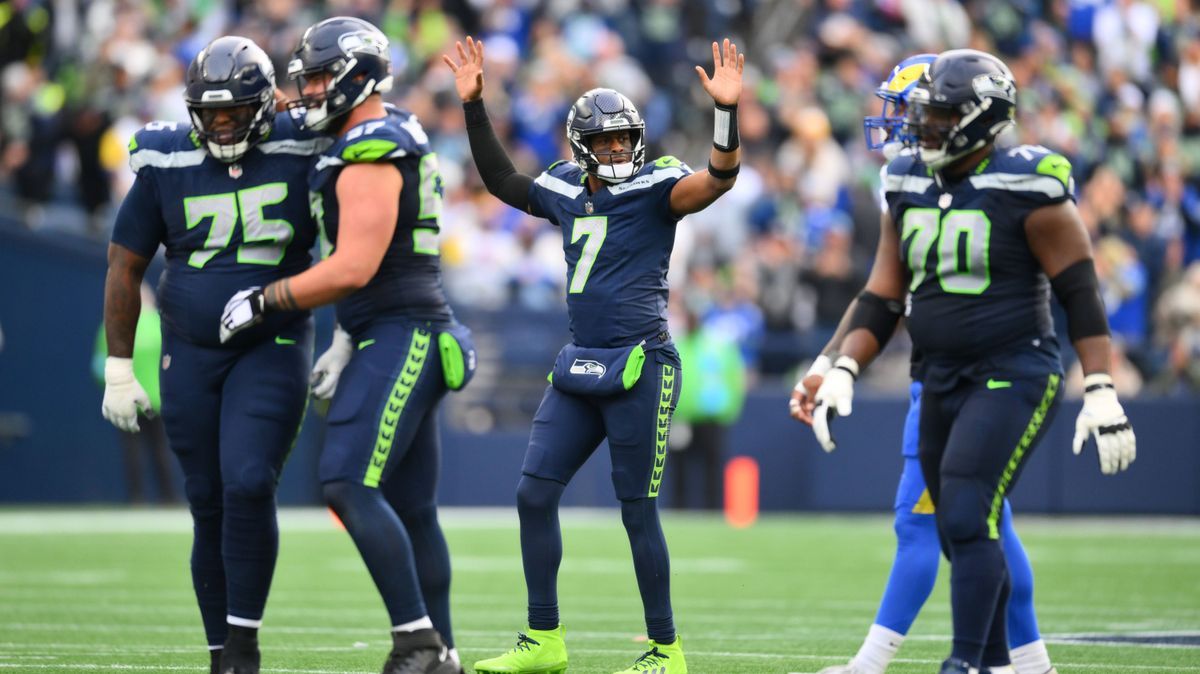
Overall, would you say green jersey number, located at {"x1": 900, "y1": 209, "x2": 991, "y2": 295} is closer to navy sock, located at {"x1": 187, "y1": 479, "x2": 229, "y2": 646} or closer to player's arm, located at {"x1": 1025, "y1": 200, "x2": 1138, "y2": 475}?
player's arm, located at {"x1": 1025, "y1": 200, "x2": 1138, "y2": 475}

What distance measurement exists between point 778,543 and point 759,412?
3164mm

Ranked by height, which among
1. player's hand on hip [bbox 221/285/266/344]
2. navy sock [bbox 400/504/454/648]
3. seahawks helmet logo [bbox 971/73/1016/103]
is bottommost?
navy sock [bbox 400/504/454/648]

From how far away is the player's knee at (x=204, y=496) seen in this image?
19.1 ft

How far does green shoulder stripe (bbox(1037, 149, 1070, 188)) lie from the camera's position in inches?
212

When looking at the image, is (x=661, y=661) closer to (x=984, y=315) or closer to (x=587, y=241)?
(x=587, y=241)

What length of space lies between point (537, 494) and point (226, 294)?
1200 mm

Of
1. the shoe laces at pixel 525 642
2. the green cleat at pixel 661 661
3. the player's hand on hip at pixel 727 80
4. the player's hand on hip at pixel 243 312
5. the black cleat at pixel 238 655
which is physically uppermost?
the player's hand on hip at pixel 727 80

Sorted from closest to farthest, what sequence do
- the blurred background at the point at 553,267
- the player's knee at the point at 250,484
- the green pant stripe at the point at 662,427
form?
1. the player's knee at the point at 250,484
2. the green pant stripe at the point at 662,427
3. the blurred background at the point at 553,267

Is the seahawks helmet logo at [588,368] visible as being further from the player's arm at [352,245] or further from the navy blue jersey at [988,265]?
the navy blue jersey at [988,265]

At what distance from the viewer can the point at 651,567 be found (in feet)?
19.9

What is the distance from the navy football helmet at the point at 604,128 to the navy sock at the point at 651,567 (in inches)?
43.6

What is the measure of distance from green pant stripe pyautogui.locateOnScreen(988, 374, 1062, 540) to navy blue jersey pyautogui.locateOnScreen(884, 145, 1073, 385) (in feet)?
0.23

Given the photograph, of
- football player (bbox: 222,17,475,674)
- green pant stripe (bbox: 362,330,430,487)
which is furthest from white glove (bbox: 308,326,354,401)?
green pant stripe (bbox: 362,330,430,487)

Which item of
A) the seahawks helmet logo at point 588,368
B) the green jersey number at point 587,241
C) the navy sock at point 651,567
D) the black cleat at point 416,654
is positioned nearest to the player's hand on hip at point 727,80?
the green jersey number at point 587,241
